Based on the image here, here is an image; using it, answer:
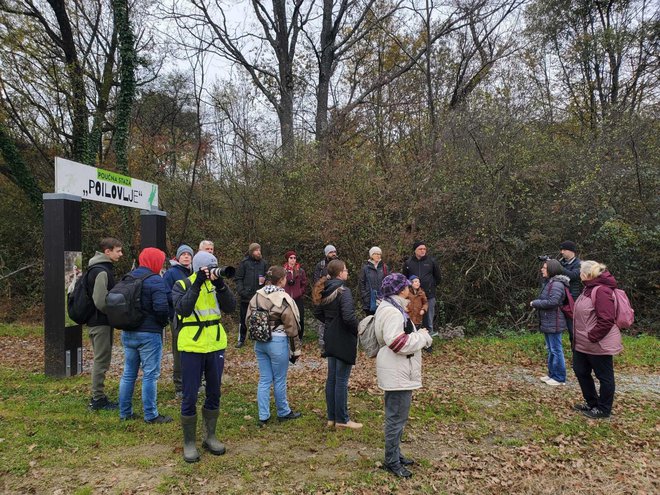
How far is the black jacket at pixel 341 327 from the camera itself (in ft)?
15.3

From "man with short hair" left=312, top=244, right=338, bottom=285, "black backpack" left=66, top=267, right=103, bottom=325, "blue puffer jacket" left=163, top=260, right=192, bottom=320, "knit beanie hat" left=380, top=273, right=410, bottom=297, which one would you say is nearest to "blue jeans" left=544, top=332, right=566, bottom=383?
"knit beanie hat" left=380, top=273, right=410, bottom=297

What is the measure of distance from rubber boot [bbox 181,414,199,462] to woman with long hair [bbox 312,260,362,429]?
144 cm

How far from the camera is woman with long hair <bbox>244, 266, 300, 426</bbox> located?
4762 millimetres

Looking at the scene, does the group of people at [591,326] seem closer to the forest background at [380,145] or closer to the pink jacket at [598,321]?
the pink jacket at [598,321]

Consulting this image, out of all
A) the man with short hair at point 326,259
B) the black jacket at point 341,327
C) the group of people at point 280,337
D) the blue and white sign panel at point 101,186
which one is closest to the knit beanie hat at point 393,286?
the group of people at point 280,337

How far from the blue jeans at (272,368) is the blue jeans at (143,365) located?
3.50 feet

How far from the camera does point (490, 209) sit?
35.2ft

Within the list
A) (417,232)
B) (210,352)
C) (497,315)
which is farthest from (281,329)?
(497,315)

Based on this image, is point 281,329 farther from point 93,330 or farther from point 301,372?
point 301,372

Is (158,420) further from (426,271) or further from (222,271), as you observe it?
(426,271)

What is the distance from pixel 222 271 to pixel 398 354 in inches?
63.7

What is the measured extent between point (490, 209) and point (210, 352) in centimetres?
837

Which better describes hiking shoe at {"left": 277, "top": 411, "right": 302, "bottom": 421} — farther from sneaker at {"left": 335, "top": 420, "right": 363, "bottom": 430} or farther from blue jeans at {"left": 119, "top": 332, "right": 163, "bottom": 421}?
blue jeans at {"left": 119, "top": 332, "right": 163, "bottom": 421}

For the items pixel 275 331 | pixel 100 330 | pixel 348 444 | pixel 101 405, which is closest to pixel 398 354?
pixel 348 444
